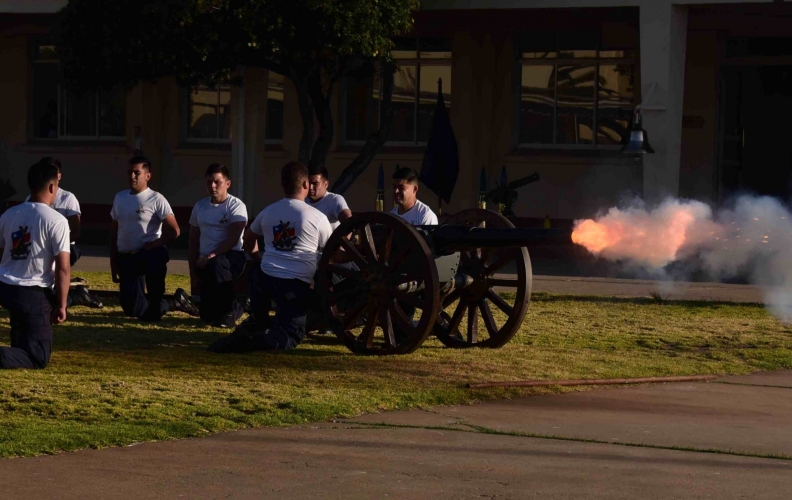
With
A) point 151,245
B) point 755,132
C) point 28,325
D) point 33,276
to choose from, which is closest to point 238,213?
point 151,245

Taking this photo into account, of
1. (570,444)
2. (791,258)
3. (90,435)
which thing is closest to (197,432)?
(90,435)

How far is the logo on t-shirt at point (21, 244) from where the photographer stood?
31.8ft

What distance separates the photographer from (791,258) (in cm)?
1195

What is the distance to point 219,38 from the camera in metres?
18.5

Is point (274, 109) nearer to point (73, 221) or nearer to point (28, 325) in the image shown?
point (73, 221)

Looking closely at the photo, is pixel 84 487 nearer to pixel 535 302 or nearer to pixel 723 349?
pixel 723 349

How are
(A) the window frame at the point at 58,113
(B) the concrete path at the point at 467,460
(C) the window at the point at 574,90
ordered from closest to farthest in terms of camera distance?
(B) the concrete path at the point at 467,460 → (C) the window at the point at 574,90 → (A) the window frame at the point at 58,113

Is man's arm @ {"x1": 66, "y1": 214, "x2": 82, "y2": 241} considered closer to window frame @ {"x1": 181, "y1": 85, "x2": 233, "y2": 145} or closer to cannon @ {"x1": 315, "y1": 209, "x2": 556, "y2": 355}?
cannon @ {"x1": 315, "y1": 209, "x2": 556, "y2": 355}

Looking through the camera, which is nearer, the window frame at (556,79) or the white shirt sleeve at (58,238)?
the white shirt sleeve at (58,238)

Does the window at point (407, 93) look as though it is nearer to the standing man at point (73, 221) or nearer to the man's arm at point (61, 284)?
the standing man at point (73, 221)

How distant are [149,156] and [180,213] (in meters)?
1.20

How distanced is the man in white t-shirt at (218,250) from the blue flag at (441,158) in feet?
30.5

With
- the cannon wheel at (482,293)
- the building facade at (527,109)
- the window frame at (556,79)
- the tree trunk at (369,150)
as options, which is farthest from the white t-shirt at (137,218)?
the window frame at (556,79)

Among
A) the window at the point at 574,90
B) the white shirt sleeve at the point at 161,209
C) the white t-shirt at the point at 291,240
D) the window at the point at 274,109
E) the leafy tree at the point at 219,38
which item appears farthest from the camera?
the window at the point at 274,109
